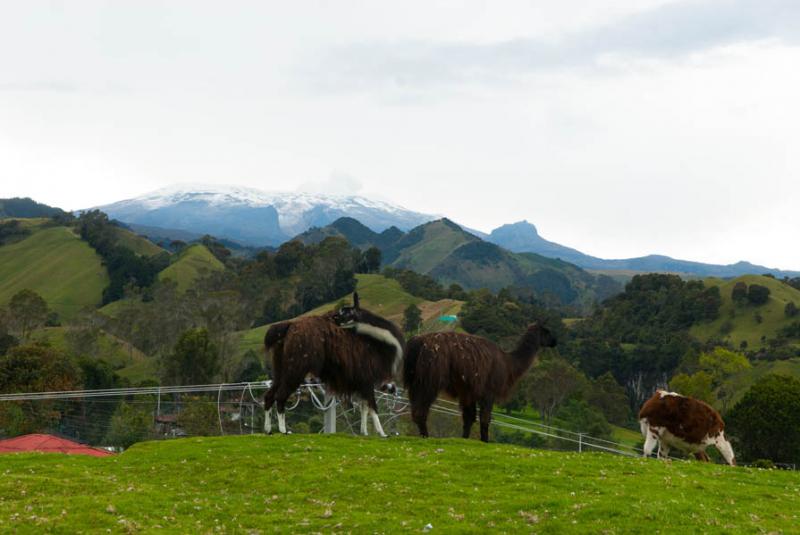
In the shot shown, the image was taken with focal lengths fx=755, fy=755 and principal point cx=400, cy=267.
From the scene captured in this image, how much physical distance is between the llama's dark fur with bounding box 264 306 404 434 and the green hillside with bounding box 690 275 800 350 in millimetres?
101828

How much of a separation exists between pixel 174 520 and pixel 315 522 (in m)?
2.00

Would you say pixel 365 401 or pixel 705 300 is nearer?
pixel 365 401

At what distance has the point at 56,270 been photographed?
14350 cm

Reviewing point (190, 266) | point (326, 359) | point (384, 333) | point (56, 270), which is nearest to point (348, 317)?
point (384, 333)

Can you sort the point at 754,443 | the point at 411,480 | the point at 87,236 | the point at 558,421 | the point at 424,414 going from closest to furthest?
1. the point at 411,480
2. the point at 424,414
3. the point at 754,443
4. the point at 558,421
5. the point at 87,236

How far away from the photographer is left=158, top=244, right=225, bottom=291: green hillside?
131 metres

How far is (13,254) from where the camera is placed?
519 feet

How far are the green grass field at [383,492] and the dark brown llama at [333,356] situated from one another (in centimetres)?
180

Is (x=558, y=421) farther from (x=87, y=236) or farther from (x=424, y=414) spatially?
(x=87, y=236)

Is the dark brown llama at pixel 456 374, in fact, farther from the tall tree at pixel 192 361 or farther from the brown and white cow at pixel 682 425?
the tall tree at pixel 192 361

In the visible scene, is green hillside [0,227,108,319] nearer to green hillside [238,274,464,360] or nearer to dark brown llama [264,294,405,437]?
green hillside [238,274,464,360]

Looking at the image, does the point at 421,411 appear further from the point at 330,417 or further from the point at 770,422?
the point at 770,422

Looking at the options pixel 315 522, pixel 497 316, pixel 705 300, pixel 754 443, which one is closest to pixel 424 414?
pixel 315 522

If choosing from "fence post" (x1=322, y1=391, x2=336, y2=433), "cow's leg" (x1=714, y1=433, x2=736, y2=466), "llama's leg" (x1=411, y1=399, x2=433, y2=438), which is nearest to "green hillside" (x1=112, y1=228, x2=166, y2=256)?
"fence post" (x1=322, y1=391, x2=336, y2=433)
